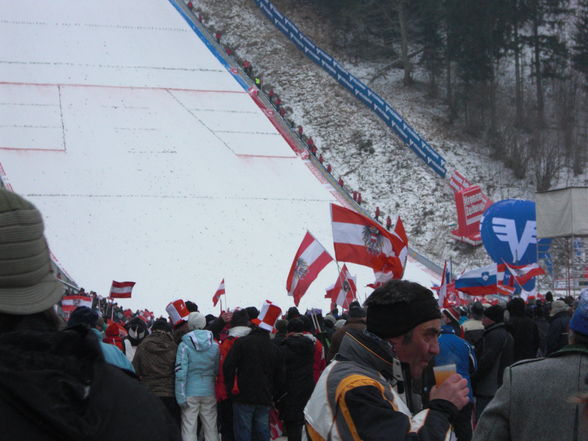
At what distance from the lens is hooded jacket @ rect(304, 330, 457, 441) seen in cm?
251

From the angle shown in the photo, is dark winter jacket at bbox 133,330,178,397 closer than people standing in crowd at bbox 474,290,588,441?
No

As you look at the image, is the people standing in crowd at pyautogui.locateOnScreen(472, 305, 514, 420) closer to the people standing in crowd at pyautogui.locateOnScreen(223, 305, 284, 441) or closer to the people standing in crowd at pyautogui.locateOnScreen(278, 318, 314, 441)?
the people standing in crowd at pyautogui.locateOnScreen(278, 318, 314, 441)

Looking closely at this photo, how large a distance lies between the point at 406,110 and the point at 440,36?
4691mm

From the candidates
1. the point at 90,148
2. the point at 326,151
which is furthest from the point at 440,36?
the point at 90,148

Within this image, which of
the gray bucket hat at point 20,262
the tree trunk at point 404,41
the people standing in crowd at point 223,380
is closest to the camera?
the gray bucket hat at point 20,262

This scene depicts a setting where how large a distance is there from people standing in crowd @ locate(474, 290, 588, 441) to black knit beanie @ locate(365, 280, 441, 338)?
0.30 metres

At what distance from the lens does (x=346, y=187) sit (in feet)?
89.0

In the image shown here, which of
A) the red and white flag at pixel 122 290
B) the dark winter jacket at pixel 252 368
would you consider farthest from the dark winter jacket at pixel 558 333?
the red and white flag at pixel 122 290

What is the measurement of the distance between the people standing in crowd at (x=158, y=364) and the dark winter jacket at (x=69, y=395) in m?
5.68

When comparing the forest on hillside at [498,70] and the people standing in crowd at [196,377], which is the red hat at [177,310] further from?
the forest on hillside at [498,70]

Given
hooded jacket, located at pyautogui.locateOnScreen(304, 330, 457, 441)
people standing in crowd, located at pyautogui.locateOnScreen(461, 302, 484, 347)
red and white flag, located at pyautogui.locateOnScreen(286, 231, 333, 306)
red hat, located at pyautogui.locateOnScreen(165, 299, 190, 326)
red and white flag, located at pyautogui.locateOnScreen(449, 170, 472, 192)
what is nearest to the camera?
hooded jacket, located at pyautogui.locateOnScreen(304, 330, 457, 441)

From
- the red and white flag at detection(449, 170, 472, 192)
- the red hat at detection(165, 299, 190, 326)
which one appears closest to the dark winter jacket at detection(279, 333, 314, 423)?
the red hat at detection(165, 299, 190, 326)

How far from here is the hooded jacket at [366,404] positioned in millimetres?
2512

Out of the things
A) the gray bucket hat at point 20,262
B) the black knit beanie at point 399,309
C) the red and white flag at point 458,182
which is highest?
the gray bucket hat at point 20,262
